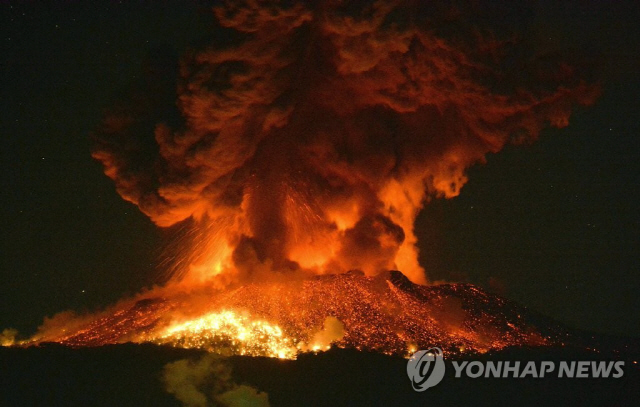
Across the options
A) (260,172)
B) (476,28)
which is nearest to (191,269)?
(260,172)

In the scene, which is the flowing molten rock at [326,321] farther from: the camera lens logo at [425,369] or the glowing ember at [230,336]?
the camera lens logo at [425,369]

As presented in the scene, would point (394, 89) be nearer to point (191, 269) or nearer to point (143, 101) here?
point (143, 101)

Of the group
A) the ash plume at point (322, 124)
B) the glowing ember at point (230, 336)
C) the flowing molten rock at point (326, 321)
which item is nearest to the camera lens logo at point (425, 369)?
the flowing molten rock at point (326, 321)

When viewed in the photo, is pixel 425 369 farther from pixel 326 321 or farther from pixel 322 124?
pixel 322 124

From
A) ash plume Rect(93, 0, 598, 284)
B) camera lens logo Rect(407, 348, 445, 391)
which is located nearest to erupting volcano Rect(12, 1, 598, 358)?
ash plume Rect(93, 0, 598, 284)

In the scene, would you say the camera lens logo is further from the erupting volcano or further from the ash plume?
the ash plume

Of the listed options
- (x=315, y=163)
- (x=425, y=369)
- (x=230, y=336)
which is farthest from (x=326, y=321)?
(x=315, y=163)

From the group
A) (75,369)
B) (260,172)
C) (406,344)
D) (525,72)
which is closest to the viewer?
(75,369)

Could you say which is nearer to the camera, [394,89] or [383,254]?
[394,89]
